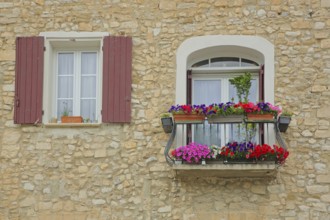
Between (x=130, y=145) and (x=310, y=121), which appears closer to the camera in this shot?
(x=310, y=121)

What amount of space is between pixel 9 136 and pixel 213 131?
10.2ft

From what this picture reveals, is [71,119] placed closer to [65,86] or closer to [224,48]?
[65,86]

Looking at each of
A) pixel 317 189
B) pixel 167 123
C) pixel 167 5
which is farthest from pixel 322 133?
pixel 167 5

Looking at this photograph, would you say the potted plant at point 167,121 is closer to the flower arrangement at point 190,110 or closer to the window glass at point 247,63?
the flower arrangement at point 190,110

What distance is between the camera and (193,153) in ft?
40.2

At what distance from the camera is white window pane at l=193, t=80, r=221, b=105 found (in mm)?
13406

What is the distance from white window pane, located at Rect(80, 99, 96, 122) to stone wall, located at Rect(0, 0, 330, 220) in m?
0.37

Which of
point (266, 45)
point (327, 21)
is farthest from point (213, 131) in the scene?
point (327, 21)

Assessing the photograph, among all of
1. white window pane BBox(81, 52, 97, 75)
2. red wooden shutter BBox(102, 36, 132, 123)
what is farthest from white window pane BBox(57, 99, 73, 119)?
red wooden shutter BBox(102, 36, 132, 123)

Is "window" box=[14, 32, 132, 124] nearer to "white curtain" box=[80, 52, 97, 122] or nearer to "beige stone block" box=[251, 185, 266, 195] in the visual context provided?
"white curtain" box=[80, 52, 97, 122]

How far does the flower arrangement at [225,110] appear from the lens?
40.7ft

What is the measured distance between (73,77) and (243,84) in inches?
106

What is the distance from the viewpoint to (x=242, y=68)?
13297 mm

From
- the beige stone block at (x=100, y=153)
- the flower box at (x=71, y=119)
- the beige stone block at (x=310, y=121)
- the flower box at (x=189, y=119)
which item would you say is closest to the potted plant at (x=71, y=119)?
the flower box at (x=71, y=119)
